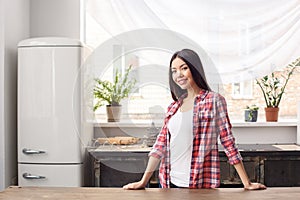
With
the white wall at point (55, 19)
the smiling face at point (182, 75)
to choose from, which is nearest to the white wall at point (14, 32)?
the white wall at point (55, 19)

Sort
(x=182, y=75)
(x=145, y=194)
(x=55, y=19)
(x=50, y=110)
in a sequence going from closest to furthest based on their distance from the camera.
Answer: (x=145, y=194), (x=182, y=75), (x=50, y=110), (x=55, y=19)

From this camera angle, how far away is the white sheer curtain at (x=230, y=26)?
3168 millimetres

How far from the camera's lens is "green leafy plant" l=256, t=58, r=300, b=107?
3.99 meters

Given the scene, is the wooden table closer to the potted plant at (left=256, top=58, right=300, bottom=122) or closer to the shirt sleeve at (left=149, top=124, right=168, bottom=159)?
the shirt sleeve at (left=149, top=124, right=168, bottom=159)

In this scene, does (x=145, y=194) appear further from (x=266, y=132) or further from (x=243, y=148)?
(x=266, y=132)

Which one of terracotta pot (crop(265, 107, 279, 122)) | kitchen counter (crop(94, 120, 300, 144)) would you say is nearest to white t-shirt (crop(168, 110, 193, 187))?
kitchen counter (crop(94, 120, 300, 144))

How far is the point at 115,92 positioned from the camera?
3148 millimetres

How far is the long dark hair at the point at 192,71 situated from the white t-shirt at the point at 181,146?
3.8 inches

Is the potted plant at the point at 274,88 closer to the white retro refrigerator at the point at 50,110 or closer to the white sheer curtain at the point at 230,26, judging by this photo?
the white sheer curtain at the point at 230,26

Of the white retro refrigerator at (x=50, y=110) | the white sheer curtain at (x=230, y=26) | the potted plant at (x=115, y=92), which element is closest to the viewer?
the potted plant at (x=115, y=92)

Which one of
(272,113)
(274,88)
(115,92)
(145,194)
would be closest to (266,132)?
(272,113)

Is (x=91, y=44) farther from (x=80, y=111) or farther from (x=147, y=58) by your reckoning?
(x=147, y=58)

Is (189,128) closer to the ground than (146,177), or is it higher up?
higher up

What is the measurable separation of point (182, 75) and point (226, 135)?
1.12ft
